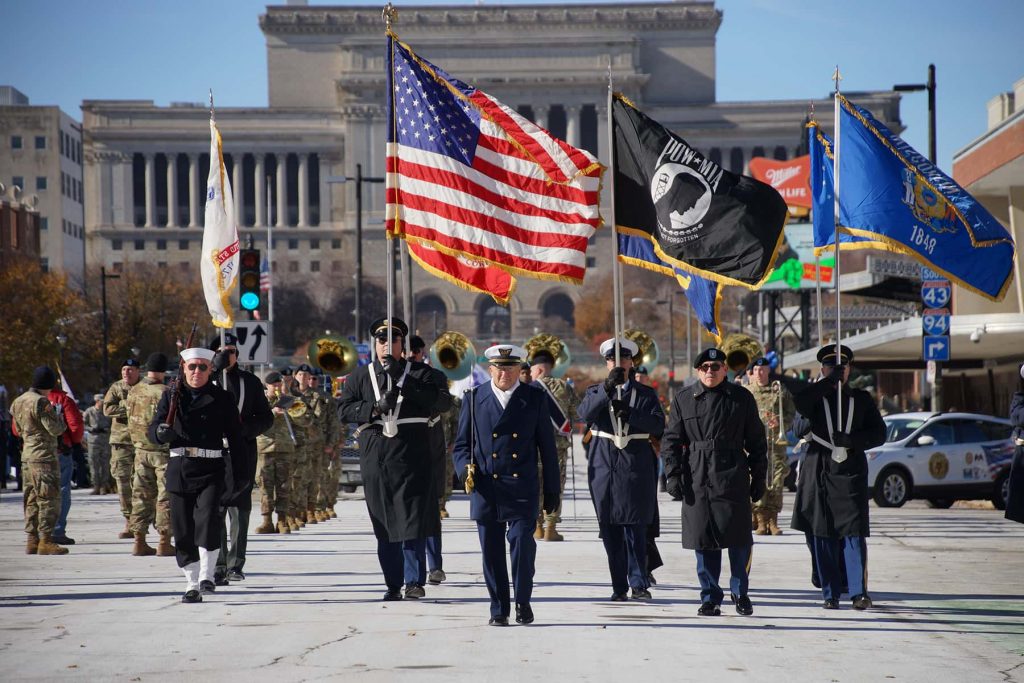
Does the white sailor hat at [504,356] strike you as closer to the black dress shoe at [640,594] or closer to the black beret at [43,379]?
the black dress shoe at [640,594]

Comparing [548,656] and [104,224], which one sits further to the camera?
[104,224]

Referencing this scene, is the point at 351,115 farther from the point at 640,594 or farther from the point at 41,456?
the point at 640,594

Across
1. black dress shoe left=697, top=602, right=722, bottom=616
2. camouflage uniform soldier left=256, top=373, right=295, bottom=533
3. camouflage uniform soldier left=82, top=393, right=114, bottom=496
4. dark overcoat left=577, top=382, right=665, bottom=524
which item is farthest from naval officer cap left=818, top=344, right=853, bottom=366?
camouflage uniform soldier left=82, top=393, right=114, bottom=496

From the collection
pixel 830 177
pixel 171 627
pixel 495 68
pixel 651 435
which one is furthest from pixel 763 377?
pixel 495 68

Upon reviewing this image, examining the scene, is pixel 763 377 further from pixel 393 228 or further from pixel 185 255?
pixel 185 255

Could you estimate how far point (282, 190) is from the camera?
443 feet

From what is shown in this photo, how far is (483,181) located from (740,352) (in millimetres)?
5411

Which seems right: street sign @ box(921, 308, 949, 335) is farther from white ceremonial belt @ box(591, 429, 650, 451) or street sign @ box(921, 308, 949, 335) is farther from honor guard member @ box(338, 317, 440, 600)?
honor guard member @ box(338, 317, 440, 600)

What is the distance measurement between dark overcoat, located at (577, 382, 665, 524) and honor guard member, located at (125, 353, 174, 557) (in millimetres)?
4437

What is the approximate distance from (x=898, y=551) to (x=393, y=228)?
6650 millimetres

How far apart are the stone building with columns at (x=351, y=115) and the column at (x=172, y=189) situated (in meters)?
0.18

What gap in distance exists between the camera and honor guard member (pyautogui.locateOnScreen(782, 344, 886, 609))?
11.1 metres

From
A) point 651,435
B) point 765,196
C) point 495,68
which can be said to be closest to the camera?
point 651,435

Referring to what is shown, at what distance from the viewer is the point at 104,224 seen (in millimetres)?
134375
